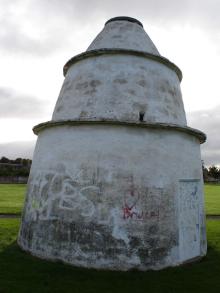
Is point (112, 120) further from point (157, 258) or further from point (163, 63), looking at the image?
point (157, 258)

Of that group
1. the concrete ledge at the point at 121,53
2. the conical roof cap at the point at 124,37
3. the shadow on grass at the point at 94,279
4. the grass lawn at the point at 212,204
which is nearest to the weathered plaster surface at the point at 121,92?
the concrete ledge at the point at 121,53

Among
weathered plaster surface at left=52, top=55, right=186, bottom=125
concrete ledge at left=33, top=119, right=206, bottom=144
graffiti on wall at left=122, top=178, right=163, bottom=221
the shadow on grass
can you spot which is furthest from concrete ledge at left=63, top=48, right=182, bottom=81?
the shadow on grass

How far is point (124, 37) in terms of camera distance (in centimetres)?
1121

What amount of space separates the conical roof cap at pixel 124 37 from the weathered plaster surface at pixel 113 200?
10.3ft

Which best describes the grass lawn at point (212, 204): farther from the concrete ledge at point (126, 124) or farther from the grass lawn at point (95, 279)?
the grass lawn at point (95, 279)

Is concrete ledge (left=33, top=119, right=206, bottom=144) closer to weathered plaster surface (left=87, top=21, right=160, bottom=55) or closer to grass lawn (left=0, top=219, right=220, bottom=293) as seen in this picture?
weathered plaster surface (left=87, top=21, right=160, bottom=55)

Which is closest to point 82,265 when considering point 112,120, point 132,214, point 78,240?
point 78,240

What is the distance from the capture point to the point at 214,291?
26.0 ft

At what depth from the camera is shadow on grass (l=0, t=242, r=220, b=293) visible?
25.2 ft

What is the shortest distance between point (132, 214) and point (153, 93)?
365cm

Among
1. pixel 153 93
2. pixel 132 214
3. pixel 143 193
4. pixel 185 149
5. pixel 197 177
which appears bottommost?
pixel 132 214

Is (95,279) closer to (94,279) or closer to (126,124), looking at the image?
(94,279)

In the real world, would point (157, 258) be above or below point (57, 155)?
below

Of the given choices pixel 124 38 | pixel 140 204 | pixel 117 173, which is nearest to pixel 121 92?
pixel 124 38
